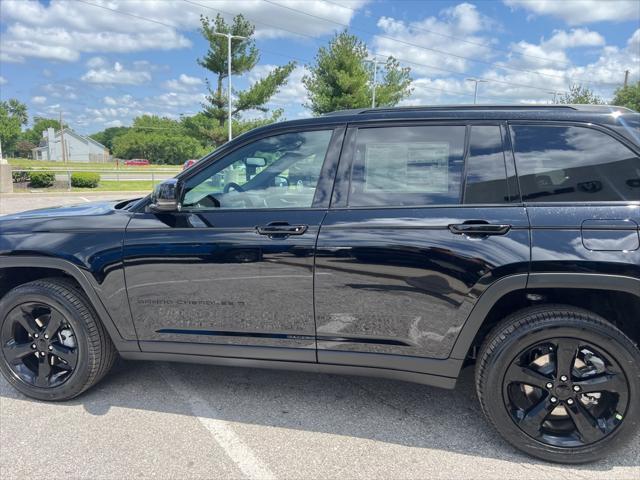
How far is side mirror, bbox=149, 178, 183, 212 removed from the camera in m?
2.77

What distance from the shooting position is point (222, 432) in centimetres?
279

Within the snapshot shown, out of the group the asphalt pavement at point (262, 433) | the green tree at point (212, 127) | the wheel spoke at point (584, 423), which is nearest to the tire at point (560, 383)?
the wheel spoke at point (584, 423)

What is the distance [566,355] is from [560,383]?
0.16m

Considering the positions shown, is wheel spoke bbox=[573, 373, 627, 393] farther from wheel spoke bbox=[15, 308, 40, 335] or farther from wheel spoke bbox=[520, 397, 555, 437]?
wheel spoke bbox=[15, 308, 40, 335]

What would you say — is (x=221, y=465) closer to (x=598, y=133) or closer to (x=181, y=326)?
(x=181, y=326)

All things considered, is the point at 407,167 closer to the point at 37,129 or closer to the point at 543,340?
the point at 543,340

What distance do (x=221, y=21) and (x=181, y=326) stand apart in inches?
1198

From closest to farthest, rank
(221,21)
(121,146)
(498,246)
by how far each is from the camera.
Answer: (498,246) → (221,21) → (121,146)

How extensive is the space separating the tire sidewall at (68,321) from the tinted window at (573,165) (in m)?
2.75

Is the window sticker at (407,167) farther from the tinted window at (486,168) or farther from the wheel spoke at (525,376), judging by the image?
the wheel spoke at (525,376)

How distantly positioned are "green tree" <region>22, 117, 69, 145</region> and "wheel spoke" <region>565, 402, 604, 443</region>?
124724 millimetres

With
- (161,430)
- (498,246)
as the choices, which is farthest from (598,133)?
(161,430)

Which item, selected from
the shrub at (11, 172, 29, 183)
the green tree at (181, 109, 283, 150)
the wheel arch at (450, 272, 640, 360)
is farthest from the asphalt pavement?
the green tree at (181, 109, 283, 150)

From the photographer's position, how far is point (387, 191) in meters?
2.66
